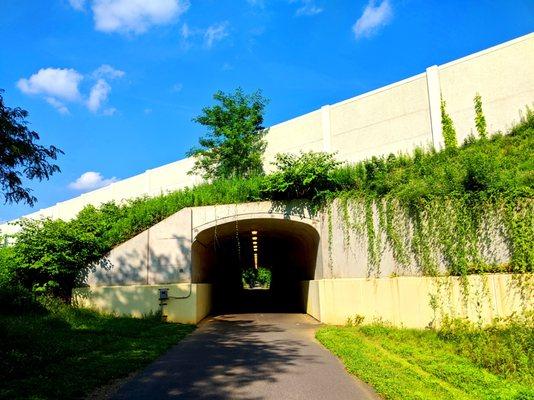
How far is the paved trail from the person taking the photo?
6133 mm

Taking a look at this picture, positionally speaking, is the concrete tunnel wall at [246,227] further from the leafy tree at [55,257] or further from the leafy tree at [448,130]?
the leafy tree at [448,130]

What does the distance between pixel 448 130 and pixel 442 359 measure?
1104cm

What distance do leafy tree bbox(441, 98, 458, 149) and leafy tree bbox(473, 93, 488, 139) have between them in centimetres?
87

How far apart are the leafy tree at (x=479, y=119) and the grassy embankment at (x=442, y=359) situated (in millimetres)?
8354

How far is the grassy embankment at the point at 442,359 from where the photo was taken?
6.45m

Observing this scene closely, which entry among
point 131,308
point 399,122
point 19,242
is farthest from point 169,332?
point 399,122

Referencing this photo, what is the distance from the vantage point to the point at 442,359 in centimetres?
869

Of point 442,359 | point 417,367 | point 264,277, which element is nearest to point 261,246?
point 442,359

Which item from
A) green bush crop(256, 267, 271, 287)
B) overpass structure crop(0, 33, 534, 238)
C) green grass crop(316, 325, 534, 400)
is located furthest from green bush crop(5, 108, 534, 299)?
green bush crop(256, 267, 271, 287)

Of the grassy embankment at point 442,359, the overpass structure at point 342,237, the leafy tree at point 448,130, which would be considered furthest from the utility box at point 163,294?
the leafy tree at point 448,130

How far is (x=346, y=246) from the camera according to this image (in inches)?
544

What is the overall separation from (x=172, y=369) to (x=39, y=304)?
754 cm

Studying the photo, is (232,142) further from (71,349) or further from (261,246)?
(71,349)

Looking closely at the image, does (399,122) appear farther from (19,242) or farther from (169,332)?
(19,242)
